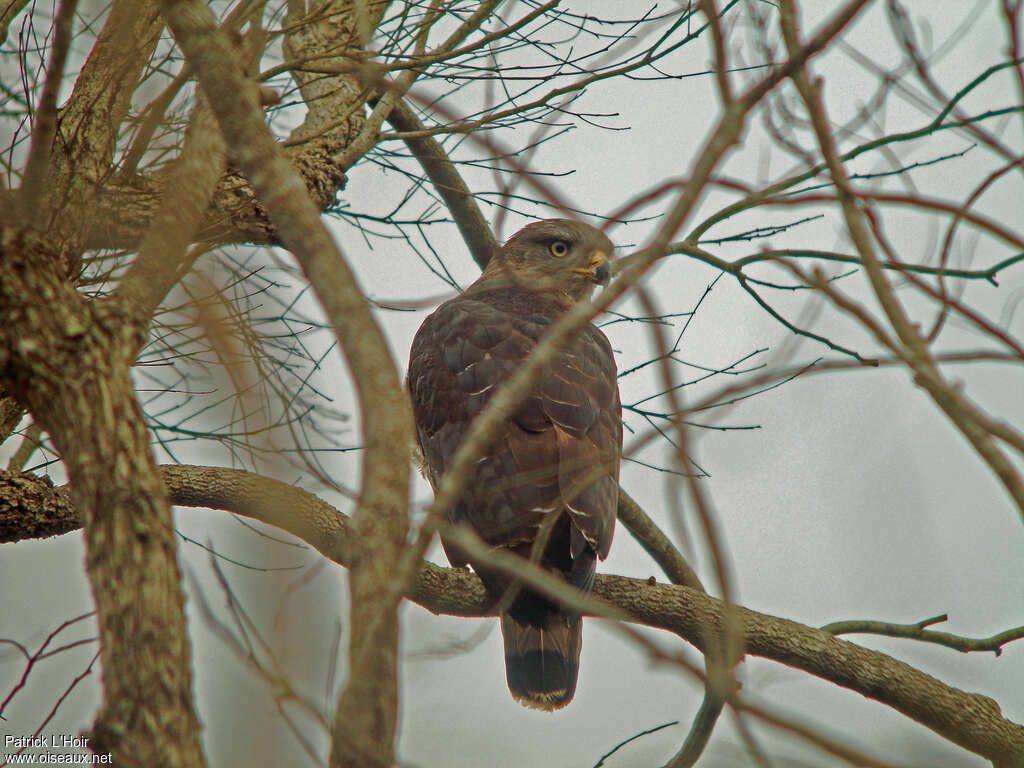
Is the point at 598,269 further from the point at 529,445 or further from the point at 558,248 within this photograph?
the point at 529,445

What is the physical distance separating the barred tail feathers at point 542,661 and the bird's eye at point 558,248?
109 inches

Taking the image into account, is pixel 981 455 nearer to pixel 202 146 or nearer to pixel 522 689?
pixel 202 146

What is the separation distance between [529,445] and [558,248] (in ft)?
7.30

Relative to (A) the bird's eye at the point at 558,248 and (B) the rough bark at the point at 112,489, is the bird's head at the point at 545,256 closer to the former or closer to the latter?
(A) the bird's eye at the point at 558,248

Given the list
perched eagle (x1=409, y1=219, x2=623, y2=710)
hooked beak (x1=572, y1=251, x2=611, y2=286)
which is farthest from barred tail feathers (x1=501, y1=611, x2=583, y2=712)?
hooked beak (x1=572, y1=251, x2=611, y2=286)

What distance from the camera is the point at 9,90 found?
11.0ft

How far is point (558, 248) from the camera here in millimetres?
5922

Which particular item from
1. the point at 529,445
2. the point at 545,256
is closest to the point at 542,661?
the point at 529,445

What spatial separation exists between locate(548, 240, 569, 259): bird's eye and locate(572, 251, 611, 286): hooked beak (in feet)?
1.90

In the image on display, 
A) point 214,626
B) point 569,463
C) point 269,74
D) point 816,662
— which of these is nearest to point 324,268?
point 214,626

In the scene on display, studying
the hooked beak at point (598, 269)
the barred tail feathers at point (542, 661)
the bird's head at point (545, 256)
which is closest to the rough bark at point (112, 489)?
the barred tail feathers at point (542, 661)

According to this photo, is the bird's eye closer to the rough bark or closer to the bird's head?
the bird's head

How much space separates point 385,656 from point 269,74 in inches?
89.8

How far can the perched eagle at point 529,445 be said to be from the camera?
3.65 m
